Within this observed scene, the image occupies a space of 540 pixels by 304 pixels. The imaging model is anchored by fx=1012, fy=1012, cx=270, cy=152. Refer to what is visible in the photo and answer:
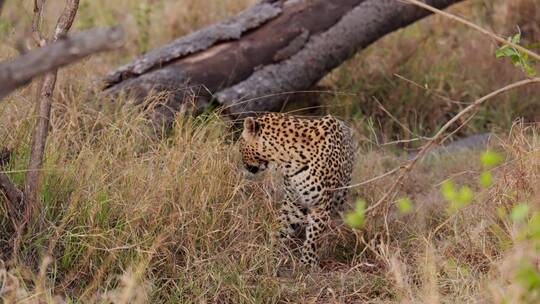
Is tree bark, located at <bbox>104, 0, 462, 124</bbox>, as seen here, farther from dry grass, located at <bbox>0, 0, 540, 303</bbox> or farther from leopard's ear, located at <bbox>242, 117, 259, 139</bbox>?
leopard's ear, located at <bbox>242, 117, 259, 139</bbox>

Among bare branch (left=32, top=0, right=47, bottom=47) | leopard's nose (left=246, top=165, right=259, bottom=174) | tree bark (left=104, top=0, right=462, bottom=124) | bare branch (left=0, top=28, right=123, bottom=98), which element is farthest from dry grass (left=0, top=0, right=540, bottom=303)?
bare branch (left=0, top=28, right=123, bottom=98)

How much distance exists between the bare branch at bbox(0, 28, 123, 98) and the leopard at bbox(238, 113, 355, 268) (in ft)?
10.7

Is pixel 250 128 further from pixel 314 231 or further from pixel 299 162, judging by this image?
pixel 314 231

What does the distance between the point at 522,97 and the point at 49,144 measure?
14.6 feet

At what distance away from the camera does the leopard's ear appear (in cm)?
594

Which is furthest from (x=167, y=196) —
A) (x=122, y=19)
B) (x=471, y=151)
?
(x=122, y=19)

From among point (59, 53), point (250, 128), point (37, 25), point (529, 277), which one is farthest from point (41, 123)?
point (529, 277)

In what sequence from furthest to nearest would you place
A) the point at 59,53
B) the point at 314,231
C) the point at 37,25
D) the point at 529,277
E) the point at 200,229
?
the point at 314,231 → the point at 200,229 → the point at 37,25 → the point at 529,277 → the point at 59,53

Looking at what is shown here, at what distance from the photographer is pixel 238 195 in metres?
5.68

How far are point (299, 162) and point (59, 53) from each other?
340 centimetres

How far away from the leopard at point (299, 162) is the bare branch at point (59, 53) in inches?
128

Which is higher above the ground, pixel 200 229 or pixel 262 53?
pixel 200 229

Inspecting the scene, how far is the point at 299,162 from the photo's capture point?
19.6ft

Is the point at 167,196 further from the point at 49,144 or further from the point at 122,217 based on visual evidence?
the point at 49,144
